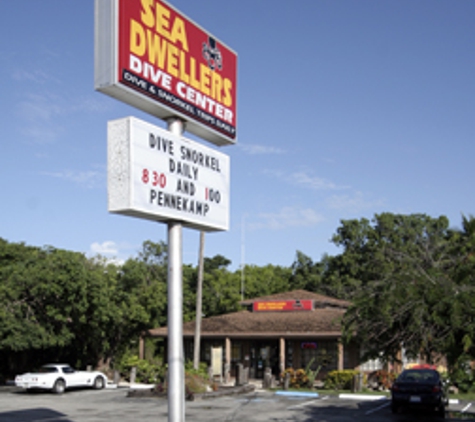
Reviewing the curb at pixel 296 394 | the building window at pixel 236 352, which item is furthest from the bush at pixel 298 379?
the building window at pixel 236 352

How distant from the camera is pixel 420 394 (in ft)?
69.1

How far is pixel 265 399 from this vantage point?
2527cm

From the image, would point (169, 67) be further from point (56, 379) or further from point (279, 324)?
point (279, 324)

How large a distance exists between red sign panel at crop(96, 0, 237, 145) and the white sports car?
20.6 meters

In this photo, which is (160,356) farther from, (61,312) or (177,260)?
(177,260)

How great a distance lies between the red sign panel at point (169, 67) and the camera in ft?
30.1

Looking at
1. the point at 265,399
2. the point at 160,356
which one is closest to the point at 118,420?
the point at 265,399

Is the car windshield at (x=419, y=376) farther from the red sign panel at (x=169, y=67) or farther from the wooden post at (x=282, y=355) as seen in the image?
the red sign panel at (x=169, y=67)

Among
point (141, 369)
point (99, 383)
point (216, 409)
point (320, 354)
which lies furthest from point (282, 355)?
point (216, 409)

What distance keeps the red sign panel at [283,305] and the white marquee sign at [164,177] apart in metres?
27.7

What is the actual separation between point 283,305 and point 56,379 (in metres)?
14.9

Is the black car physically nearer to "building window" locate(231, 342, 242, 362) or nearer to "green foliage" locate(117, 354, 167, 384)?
"green foliage" locate(117, 354, 167, 384)

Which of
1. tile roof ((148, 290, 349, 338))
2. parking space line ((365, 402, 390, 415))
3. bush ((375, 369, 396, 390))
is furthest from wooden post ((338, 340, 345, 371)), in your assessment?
parking space line ((365, 402, 390, 415))

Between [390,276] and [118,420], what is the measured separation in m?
10.5
